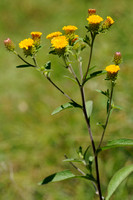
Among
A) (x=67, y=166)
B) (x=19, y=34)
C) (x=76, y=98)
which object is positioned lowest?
(x=67, y=166)

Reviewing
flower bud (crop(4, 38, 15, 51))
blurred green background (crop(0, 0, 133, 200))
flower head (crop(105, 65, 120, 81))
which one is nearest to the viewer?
flower head (crop(105, 65, 120, 81))

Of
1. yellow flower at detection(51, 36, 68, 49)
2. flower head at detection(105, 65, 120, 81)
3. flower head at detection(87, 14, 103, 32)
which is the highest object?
flower head at detection(87, 14, 103, 32)

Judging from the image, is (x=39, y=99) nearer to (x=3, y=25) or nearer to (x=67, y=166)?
(x=67, y=166)

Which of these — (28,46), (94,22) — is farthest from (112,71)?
(28,46)

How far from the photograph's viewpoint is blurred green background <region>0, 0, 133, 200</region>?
7.41 ft

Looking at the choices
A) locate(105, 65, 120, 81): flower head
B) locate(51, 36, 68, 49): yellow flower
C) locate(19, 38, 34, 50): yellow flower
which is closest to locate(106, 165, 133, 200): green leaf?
locate(105, 65, 120, 81): flower head

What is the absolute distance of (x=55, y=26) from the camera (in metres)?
5.29

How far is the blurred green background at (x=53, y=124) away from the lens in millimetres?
2258

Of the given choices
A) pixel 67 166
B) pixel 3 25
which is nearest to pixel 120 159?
pixel 67 166

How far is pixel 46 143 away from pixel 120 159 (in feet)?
2.72

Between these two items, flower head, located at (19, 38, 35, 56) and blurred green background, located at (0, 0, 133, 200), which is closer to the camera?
flower head, located at (19, 38, 35, 56)

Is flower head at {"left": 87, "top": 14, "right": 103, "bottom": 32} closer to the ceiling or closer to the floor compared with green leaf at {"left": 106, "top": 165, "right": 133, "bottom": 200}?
closer to the ceiling

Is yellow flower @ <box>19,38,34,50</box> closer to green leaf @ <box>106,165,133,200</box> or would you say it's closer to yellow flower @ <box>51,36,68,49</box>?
yellow flower @ <box>51,36,68,49</box>

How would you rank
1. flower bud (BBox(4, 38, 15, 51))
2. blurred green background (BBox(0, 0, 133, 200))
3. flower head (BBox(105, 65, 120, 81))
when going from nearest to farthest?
1. flower head (BBox(105, 65, 120, 81))
2. flower bud (BBox(4, 38, 15, 51))
3. blurred green background (BBox(0, 0, 133, 200))
